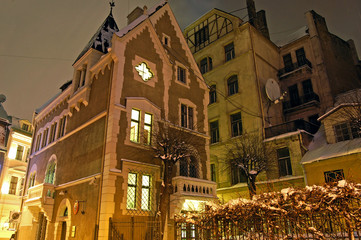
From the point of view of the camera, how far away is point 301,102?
29594 millimetres

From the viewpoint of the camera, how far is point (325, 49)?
30672mm

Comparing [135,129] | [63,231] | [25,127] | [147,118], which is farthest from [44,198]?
[25,127]

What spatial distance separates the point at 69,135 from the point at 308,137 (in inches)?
780

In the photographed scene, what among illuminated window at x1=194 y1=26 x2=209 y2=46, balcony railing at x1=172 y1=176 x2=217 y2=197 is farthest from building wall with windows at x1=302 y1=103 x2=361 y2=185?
illuminated window at x1=194 y1=26 x2=209 y2=46

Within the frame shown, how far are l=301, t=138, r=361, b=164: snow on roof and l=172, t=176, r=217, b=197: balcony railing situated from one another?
8.78 m

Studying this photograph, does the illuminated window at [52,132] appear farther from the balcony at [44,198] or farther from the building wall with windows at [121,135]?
the balcony at [44,198]

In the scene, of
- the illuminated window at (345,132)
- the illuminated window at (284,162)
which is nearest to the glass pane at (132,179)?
the illuminated window at (284,162)

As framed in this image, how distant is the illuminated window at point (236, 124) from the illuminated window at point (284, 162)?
212 inches

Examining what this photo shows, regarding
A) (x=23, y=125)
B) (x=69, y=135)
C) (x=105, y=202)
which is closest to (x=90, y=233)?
(x=105, y=202)

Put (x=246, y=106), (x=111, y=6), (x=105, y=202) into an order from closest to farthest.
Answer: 1. (x=105, y=202)
2. (x=111, y=6)
3. (x=246, y=106)

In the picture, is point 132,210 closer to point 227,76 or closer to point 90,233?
point 90,233

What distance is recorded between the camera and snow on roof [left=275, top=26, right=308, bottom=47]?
32709mm

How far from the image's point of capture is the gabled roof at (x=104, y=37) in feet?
68.4

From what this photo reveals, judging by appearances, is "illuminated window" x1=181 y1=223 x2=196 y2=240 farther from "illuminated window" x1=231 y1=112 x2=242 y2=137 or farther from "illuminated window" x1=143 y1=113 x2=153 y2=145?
"illuminated window" x1=231 y1=112 x2=242 y2=137
